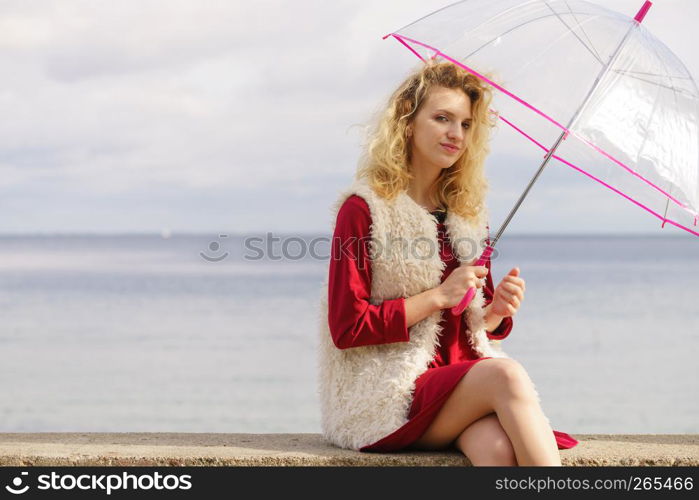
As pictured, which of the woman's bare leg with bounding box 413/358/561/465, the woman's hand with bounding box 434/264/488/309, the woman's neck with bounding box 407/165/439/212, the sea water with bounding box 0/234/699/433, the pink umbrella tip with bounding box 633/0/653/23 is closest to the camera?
the woman's bare leg with bounding box 413/358/561/465

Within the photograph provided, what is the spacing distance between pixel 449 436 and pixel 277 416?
3142 millimetres

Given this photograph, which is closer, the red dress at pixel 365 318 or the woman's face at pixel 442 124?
the red dress at pixel 365 318

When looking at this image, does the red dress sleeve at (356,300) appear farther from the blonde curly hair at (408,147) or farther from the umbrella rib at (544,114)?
the umbrella rib at (544,114)

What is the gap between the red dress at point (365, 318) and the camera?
9.67 ft

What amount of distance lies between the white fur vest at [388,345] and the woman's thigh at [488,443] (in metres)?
0.24

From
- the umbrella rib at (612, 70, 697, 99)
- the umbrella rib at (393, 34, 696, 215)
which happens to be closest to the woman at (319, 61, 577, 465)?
the umbrella rib at (393, 34, 696, 215)

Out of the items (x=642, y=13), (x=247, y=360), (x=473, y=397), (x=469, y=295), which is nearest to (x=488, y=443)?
(x=473, y=397)

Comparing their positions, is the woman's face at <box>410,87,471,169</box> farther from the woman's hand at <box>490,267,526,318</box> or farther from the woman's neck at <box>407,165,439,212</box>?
the woman's hand at <box>490,267,526,318</box>

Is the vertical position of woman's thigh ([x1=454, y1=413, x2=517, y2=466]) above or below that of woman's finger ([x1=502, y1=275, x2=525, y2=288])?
below

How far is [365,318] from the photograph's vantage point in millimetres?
3008

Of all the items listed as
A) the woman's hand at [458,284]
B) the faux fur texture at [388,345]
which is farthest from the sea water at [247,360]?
the woman's hand at [458,284]

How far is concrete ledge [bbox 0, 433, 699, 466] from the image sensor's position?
3027 mm

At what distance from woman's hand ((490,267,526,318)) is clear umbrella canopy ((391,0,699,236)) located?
1.48ft

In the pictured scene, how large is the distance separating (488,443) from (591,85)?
1235 mm
